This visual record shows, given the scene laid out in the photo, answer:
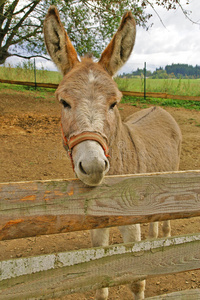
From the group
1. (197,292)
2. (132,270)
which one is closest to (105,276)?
(132,270)

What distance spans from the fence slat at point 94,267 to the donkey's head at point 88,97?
18.2 inches

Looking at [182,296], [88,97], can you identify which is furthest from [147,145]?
[182,296]

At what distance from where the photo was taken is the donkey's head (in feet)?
4.79

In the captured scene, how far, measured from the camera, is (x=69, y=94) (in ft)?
6.42

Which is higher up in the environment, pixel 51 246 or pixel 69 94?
pixel 69 94

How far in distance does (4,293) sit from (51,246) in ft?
8.12

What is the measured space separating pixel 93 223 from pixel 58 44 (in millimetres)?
1871

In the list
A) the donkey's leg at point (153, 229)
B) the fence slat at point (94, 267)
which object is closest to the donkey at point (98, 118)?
the fence slat at point (94, 267)

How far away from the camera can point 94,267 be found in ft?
4.63

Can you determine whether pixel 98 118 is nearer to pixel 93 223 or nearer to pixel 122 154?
pixel 93 223

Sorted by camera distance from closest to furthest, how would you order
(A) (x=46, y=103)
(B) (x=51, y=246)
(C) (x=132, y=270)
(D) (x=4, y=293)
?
(D) (x=4, y=293), (C) (x=132, y=270), (B) (x=51, y=246), (A) (x=46, y=103)

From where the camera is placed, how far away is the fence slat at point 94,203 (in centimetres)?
129

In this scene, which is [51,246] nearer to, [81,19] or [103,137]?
[103,137]

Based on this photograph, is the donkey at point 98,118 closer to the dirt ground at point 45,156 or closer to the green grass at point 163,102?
the dirt ground at point 45,156
